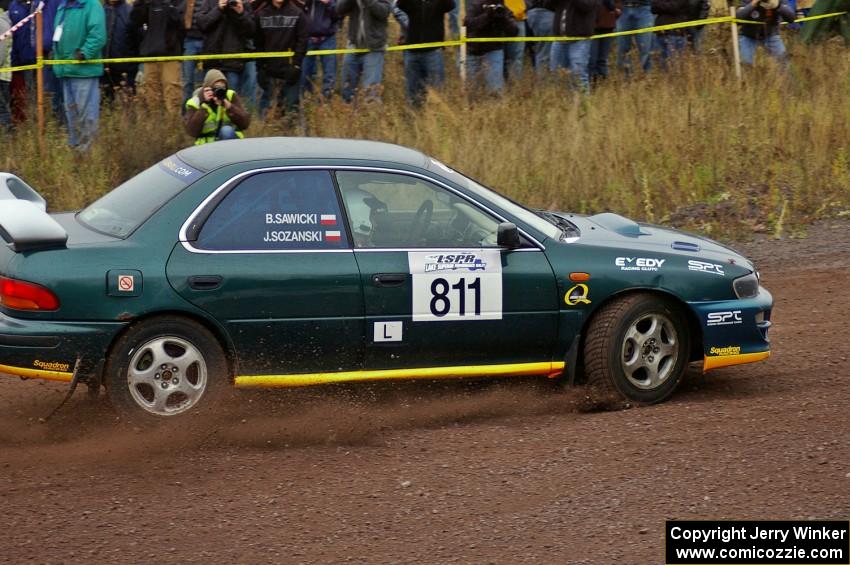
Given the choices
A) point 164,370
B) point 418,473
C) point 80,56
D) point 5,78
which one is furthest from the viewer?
point 5,78

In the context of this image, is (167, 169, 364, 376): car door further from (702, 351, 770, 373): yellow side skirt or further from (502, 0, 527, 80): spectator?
(502, 0, 527, 80): spectator

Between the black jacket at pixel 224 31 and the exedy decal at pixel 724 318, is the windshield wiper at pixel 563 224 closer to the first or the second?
the exedy decal at pixel 724 318

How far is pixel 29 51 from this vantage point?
1341 cm

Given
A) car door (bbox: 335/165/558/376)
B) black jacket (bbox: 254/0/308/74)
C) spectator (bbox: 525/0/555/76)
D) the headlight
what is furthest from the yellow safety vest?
the headlight

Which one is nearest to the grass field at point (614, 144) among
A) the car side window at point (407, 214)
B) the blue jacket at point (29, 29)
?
the blue jacket at point (29, 29)

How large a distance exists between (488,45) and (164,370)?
8724mm

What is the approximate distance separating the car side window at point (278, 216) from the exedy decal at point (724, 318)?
87.7 inches

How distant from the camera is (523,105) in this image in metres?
14.4

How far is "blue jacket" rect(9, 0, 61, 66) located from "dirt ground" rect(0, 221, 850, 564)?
20.5 ft

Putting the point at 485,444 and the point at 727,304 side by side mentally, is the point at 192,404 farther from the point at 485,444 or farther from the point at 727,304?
the point at 727,304

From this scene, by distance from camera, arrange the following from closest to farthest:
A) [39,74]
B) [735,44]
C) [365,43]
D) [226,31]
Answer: [39,74], [226,31], [365,43], [735,44]

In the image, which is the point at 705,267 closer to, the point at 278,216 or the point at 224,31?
the point at 278,216

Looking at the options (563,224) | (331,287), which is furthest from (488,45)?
(331,287)

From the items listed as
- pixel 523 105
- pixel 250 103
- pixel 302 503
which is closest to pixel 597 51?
pixel 523 105
